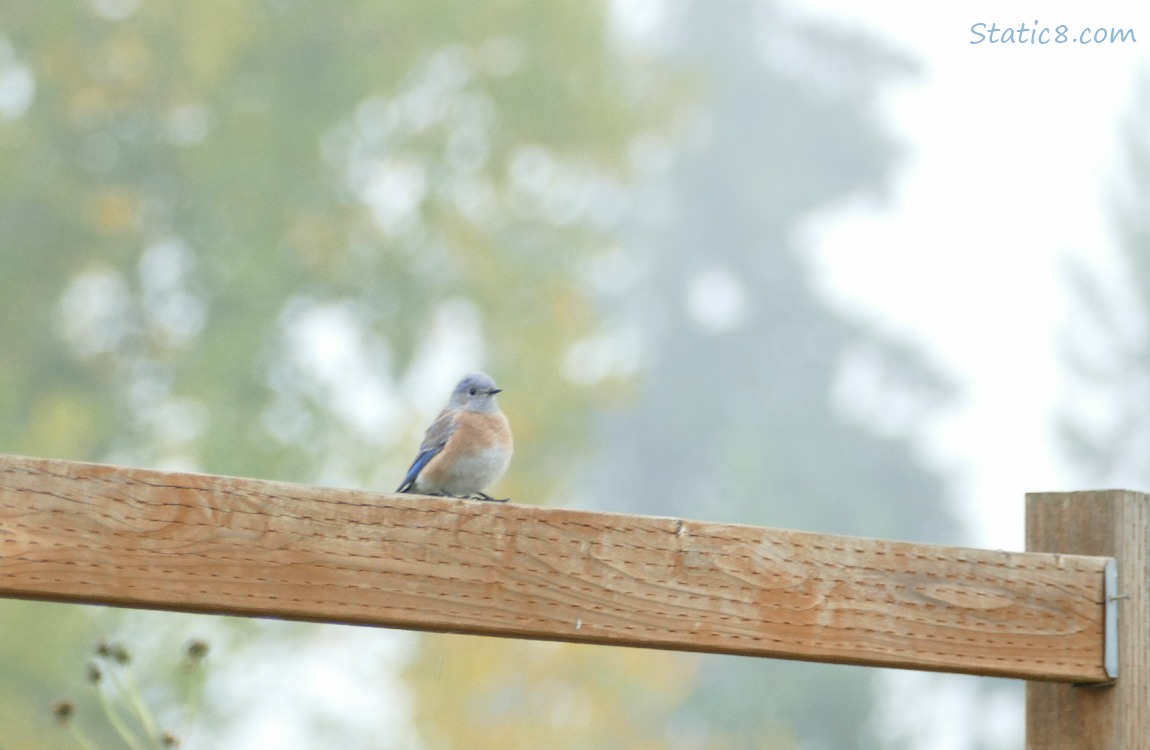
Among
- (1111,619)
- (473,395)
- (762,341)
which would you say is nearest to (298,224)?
(473,395)

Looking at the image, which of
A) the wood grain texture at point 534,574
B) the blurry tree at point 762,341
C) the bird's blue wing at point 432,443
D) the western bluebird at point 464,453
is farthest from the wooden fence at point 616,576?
the blurry tree at point 762,341

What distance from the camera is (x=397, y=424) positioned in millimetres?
13023

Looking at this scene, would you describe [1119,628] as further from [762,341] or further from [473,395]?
[762,341]

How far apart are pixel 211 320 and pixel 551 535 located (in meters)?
11.6

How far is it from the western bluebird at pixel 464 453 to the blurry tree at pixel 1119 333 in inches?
712

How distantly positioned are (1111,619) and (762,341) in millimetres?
29984

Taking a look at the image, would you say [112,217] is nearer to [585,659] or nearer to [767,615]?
[585,659]

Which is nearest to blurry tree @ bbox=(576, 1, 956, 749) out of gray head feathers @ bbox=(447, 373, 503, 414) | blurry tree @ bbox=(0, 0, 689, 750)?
blurry tree @ bbox=(0, 0, 689, 750)

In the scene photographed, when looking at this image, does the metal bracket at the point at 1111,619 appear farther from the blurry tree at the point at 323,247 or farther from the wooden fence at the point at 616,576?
the blurry tree at the point at 323,247

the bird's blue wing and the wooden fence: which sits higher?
the bird's blue wing

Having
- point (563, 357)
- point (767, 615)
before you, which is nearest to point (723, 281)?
point (563, 357)

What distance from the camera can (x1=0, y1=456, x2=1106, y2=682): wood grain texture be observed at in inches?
57.1

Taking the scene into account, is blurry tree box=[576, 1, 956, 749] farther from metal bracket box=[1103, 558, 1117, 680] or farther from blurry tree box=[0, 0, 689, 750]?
metal bracket box=[1103, 558, 1117, 680]

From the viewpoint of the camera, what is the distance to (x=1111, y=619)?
69.9 inches
